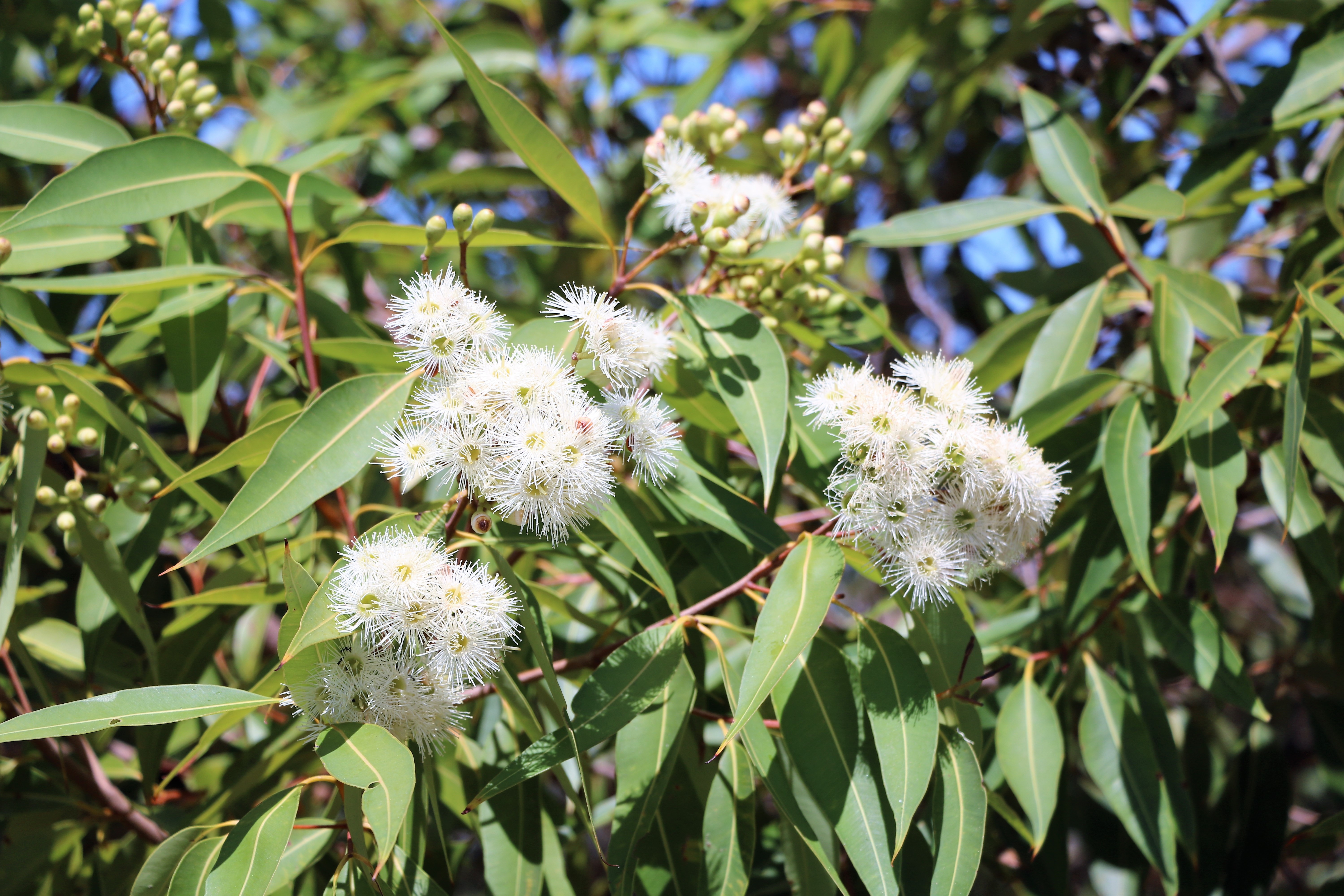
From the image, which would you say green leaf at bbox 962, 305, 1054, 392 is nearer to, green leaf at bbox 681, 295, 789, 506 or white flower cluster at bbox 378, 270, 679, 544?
green leaf at bbox 681, 295, 789, 506

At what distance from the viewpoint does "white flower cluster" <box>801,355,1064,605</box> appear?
3.87 ft

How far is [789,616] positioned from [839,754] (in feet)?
0.87

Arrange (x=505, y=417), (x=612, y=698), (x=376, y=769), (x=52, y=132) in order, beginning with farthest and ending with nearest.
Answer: (x=52, y=132), (x=612, y=698), (x=505, y=417), (x=376, y=769)

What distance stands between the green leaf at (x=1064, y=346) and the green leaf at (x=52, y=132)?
5.74ft

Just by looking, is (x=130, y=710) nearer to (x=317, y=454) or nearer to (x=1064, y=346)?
(x=317, y=454)

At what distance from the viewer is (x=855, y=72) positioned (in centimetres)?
260

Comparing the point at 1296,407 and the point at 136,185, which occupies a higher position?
the point at 136,185

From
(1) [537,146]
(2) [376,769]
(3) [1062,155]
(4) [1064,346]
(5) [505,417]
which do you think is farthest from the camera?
(3) [1062,155]

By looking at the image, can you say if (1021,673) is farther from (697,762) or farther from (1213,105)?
(1213,105)

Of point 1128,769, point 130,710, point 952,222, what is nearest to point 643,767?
point 130,710

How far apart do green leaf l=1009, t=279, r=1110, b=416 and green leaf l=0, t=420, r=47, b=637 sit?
1.66m

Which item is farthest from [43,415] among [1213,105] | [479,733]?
[1213,105]

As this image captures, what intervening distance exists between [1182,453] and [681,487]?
1040 millimetres

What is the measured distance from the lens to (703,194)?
149 centimetres
